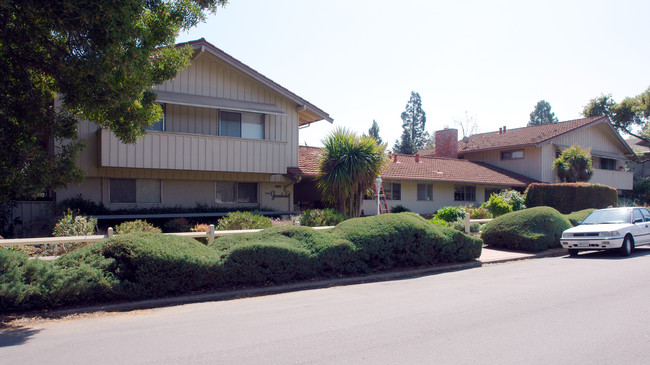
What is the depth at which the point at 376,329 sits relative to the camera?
660 cm

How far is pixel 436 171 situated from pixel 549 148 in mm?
9606

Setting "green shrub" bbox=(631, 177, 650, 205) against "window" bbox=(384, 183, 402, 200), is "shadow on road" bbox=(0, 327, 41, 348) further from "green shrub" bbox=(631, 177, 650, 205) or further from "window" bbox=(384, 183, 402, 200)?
"green shrub" bbox=(631, 177, 650, 205)

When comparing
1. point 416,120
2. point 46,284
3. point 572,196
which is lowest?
point 46,284

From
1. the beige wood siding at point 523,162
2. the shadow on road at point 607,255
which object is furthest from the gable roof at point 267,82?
the beige wood siding at point 523,162

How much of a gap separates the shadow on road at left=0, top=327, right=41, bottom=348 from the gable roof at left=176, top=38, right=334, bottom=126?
1193cm

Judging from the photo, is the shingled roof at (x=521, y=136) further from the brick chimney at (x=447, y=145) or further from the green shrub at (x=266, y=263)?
the green shrub at (x=266, y=263)

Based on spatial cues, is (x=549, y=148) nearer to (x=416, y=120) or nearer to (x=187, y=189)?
(x=187, y=189)

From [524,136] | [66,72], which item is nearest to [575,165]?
[524,136]

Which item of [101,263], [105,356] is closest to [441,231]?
[101,263]

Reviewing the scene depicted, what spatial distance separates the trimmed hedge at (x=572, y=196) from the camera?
23625 mm

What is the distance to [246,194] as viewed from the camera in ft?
65.3

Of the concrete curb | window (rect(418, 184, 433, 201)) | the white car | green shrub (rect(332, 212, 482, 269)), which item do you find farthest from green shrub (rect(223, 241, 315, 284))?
window (rect(418, 184, 433, 201))

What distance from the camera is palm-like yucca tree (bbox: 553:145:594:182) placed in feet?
96.9

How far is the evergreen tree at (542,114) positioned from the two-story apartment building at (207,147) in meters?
89.2
